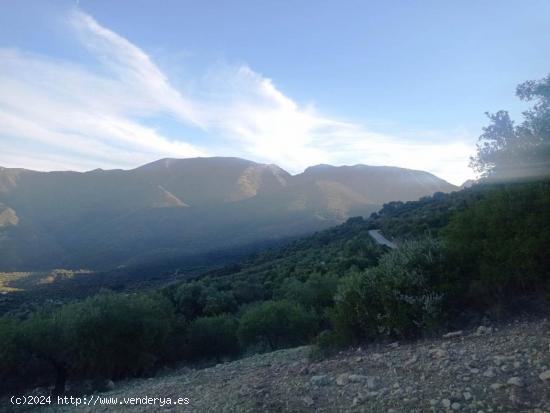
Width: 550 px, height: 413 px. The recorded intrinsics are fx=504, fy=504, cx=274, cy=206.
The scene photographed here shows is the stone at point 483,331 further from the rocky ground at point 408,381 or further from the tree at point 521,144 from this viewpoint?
the tree at point 521,144

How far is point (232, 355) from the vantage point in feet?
59.9

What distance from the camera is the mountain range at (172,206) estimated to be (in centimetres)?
7869

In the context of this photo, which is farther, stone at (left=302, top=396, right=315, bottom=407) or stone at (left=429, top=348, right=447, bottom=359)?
stone at (left=429, top=348, right=447, bottom=359)

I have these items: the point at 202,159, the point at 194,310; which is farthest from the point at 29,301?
the point at 202,159

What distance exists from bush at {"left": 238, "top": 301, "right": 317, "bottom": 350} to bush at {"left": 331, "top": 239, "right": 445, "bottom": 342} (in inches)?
225

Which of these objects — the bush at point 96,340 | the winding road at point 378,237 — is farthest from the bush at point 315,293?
the winding road at point 378,237

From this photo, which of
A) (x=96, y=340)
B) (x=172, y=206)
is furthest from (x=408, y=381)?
(x=172, y=206)

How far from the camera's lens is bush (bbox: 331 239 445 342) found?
375 inches

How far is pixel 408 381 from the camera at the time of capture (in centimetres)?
700

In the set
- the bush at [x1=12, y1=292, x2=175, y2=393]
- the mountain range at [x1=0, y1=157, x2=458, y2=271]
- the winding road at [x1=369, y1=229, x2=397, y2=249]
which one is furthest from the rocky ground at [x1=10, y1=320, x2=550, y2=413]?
the mountain range at [x1=0, y1=157, x2=458, y2=271]

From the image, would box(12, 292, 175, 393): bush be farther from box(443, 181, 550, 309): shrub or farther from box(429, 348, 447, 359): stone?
box(429, 348, 447, 359): stone

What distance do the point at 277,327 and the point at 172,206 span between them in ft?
290

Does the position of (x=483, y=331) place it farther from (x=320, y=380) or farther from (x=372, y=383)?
(x=320, y=380)

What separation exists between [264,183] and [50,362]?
4178 inches
